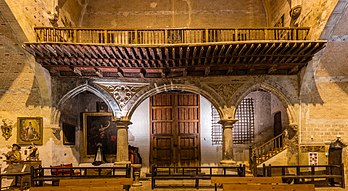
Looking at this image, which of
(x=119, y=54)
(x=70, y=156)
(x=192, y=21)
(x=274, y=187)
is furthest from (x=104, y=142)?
(x=274, y=187)

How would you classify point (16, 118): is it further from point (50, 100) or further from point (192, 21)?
point (192, 21)

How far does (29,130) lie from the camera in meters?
12.5

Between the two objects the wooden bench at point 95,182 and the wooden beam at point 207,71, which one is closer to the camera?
the wooden bench at point 95,182

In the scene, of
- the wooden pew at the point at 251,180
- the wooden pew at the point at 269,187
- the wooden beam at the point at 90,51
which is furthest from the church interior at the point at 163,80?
the wooden pew at the point at 269,187

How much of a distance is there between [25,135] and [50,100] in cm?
139

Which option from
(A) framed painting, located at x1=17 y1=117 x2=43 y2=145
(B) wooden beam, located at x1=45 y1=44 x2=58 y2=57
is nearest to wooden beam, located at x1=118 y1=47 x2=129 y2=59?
(B) wooden beam, located at x1=45 y1=44 x2=58 y2=57

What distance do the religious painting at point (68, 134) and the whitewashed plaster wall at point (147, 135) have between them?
240cm

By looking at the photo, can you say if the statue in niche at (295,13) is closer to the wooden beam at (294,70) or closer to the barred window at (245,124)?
the wooden beam at (294,70)

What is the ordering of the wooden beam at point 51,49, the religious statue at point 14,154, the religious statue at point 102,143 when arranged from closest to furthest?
1. the wooden beam at point 51,49
2. the religious statue at point 14,154
3. the religious statue at point 102,143

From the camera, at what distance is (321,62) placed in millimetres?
12766

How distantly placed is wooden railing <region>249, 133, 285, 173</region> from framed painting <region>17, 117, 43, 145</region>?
7.51 m

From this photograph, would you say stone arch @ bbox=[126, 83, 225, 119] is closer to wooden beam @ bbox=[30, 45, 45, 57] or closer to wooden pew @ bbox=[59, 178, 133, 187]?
wooden beam @ bbox=[30, 45, 45, 57]

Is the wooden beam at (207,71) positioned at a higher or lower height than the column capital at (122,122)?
higher

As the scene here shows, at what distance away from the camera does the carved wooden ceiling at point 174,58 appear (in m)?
11.1
